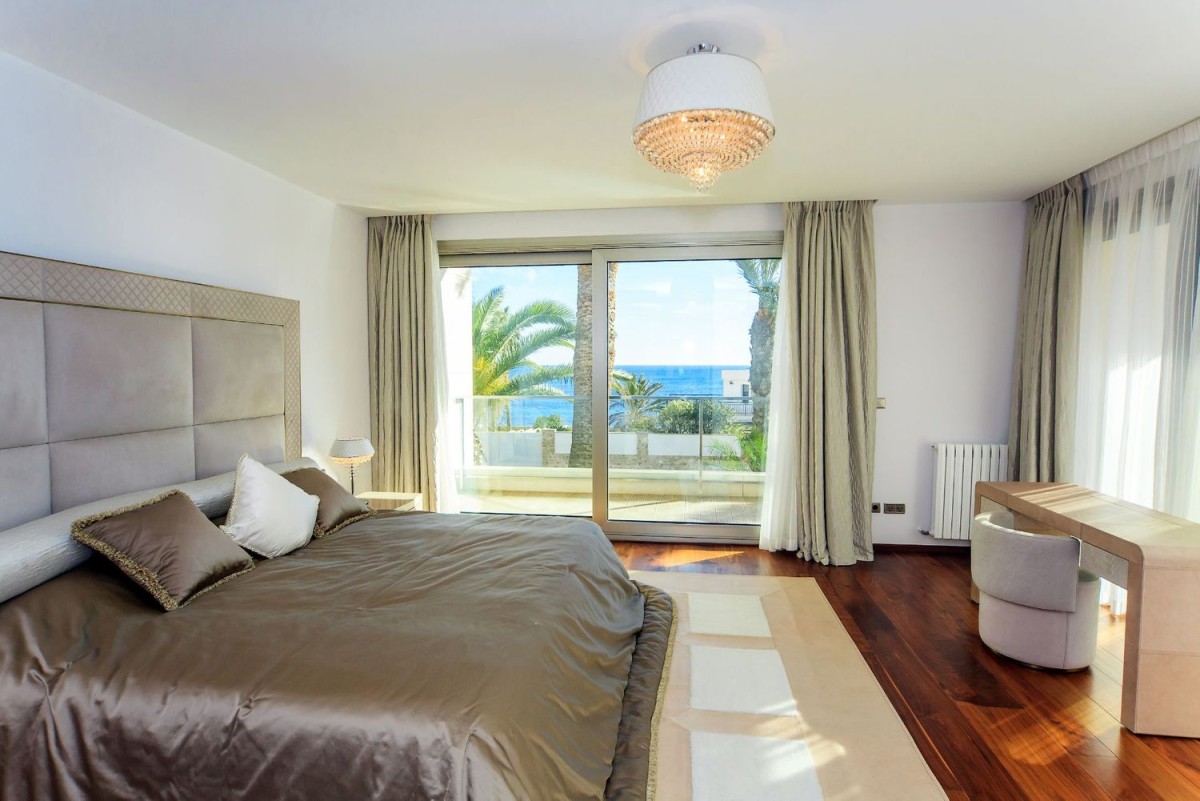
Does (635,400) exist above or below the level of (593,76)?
below

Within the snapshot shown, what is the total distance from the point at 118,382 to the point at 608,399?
10.2 ft

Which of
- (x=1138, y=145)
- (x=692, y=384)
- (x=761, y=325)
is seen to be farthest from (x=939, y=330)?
(x=692, y=384)

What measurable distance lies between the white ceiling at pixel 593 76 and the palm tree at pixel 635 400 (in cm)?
164

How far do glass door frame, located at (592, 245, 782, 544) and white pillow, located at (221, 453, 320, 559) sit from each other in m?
2.45

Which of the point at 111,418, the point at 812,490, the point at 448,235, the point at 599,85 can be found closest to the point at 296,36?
the point at 599,85

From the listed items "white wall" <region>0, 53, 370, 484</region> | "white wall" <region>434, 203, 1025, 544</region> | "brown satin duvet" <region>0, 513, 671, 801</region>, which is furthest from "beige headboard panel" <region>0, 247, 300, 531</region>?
"white wall" <region>434, 203, 1025, 544</region>

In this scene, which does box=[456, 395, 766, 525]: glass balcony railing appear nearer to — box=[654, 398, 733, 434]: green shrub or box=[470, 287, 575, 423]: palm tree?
box=[654, 398, 733, 434]: green shrub

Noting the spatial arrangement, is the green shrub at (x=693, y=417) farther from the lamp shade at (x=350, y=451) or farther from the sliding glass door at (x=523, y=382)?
→ the lamp shade at (x=350, y=451)

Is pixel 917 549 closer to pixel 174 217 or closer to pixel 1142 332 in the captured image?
pixel 1142 332

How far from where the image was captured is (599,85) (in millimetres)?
2533

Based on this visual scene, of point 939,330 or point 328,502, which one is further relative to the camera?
point 939,330

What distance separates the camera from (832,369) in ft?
14.4

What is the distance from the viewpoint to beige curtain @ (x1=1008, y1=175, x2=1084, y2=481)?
3.81 metres

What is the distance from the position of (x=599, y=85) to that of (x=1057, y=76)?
5.94 ft
